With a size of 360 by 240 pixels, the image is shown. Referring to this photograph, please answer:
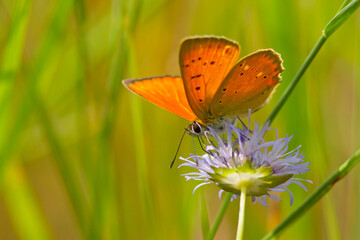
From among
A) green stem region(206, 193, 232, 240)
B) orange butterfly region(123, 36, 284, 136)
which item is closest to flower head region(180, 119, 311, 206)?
green stem region(206, 193, 232, 240)

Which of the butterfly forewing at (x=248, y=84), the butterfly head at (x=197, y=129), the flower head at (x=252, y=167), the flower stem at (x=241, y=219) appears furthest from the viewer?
the butterfly head at (x=197, y=129)

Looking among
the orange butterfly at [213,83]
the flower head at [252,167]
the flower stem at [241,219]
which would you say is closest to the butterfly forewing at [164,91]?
the orange butterfly at [213,83]

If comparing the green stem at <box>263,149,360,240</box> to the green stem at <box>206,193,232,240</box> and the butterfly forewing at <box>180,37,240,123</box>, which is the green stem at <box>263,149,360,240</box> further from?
the butterfly forewing at <box>180,37,240,123</box>

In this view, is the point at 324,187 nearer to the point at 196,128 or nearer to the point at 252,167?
the point at 252,167

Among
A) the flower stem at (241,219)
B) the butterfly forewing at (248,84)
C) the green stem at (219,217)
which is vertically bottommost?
the green stem at (219,217)

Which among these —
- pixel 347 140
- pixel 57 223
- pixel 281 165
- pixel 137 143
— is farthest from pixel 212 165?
pixel 57 223

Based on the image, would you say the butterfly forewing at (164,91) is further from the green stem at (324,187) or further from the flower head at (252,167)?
the green stem at (324,187)

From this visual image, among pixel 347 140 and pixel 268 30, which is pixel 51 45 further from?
pixel 347 140

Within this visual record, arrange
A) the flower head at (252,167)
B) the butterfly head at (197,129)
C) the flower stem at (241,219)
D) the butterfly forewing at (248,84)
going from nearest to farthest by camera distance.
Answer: the flower stem at (241,219) → the flower head at (252,167) → the butterfly forewing at (248,84) → the butterfly head at (197,129)
